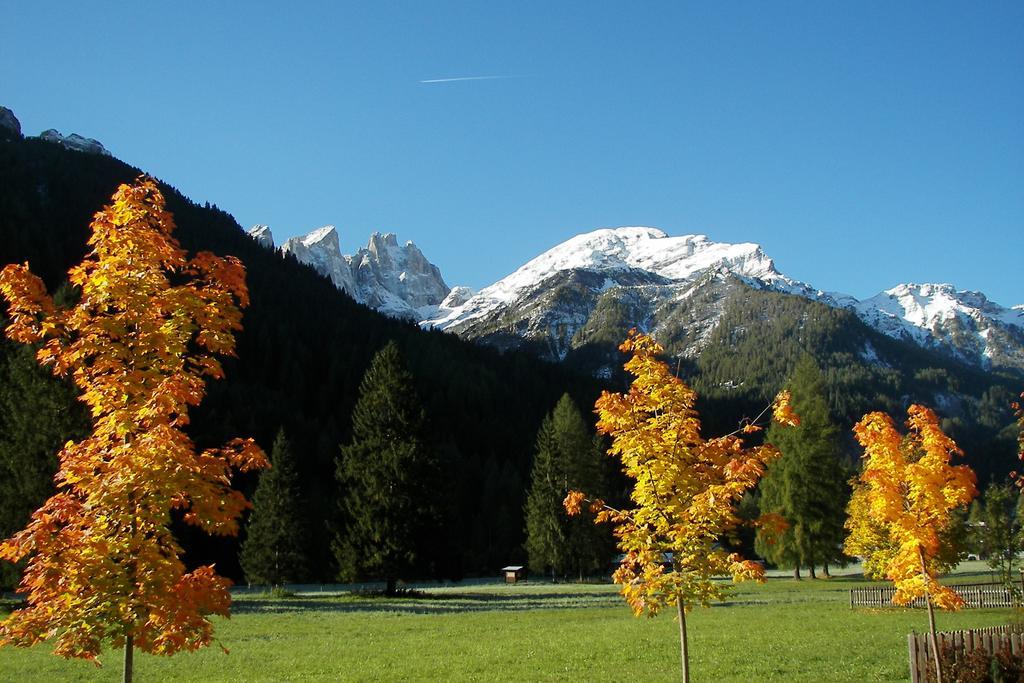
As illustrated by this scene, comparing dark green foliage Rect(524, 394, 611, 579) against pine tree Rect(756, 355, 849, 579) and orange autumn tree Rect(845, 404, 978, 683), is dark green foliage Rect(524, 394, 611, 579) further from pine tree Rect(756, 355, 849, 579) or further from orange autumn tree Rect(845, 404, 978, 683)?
orange autumn tree Rect(845, 404, 978, 683)

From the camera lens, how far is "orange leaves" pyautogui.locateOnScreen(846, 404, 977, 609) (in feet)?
55.0

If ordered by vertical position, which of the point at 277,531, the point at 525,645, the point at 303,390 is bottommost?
the point at 525,645

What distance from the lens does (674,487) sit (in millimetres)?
12203

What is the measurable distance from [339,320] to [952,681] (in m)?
145

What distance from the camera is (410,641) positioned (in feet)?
83.0

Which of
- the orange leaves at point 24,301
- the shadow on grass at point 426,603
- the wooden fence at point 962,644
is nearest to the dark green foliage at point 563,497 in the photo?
the shadow on grass at point 426,603

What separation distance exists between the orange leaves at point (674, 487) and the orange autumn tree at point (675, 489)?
0.02m

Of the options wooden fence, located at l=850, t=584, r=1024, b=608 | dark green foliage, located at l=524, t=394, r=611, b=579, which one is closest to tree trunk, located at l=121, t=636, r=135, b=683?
wooden fence, located at l=850, t=584, r=1024, b=608

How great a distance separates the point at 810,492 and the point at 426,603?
32613 millimetres

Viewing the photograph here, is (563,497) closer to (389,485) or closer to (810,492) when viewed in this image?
(810,492)

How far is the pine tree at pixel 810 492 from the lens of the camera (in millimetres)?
57469

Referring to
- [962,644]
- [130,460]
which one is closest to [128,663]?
[130,460]

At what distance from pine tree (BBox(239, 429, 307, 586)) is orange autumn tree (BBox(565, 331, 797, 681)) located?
43529 mm

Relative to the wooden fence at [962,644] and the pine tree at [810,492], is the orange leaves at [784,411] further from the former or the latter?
the pine tree at [810,492]
